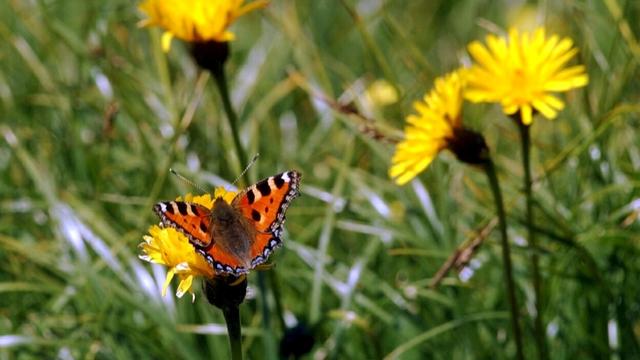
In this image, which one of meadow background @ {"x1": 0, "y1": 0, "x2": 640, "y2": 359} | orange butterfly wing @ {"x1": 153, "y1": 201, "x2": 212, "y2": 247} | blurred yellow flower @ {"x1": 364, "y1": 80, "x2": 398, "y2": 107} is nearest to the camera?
orange butterfly wing @ {"x1": 153, "y1": 201, "x2": 212, "y2": 247}

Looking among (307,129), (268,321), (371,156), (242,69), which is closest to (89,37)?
(242,69)

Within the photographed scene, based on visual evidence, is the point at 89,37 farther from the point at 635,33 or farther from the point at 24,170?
the point at 635,33

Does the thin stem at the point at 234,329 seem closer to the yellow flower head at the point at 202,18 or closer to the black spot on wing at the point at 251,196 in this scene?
the black spot on wing at the point at 251,196

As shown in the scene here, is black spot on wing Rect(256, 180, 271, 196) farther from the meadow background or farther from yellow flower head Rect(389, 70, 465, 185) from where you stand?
the meadow background

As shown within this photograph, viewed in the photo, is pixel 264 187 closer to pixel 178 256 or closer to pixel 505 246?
pixel 178 256

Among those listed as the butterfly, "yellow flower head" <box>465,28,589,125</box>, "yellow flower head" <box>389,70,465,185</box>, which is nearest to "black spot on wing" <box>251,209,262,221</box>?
the butterfly

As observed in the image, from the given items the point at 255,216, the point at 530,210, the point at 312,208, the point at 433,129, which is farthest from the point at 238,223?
the point at 312,208

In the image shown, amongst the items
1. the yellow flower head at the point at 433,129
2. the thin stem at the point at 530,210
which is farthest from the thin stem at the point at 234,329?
the thin stem at the point at 530,210

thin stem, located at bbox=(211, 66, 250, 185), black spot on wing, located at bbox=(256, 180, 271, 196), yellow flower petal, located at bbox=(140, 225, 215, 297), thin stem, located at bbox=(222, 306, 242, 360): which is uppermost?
thin stem, located at bbox=(211, 66, 250, 185)
